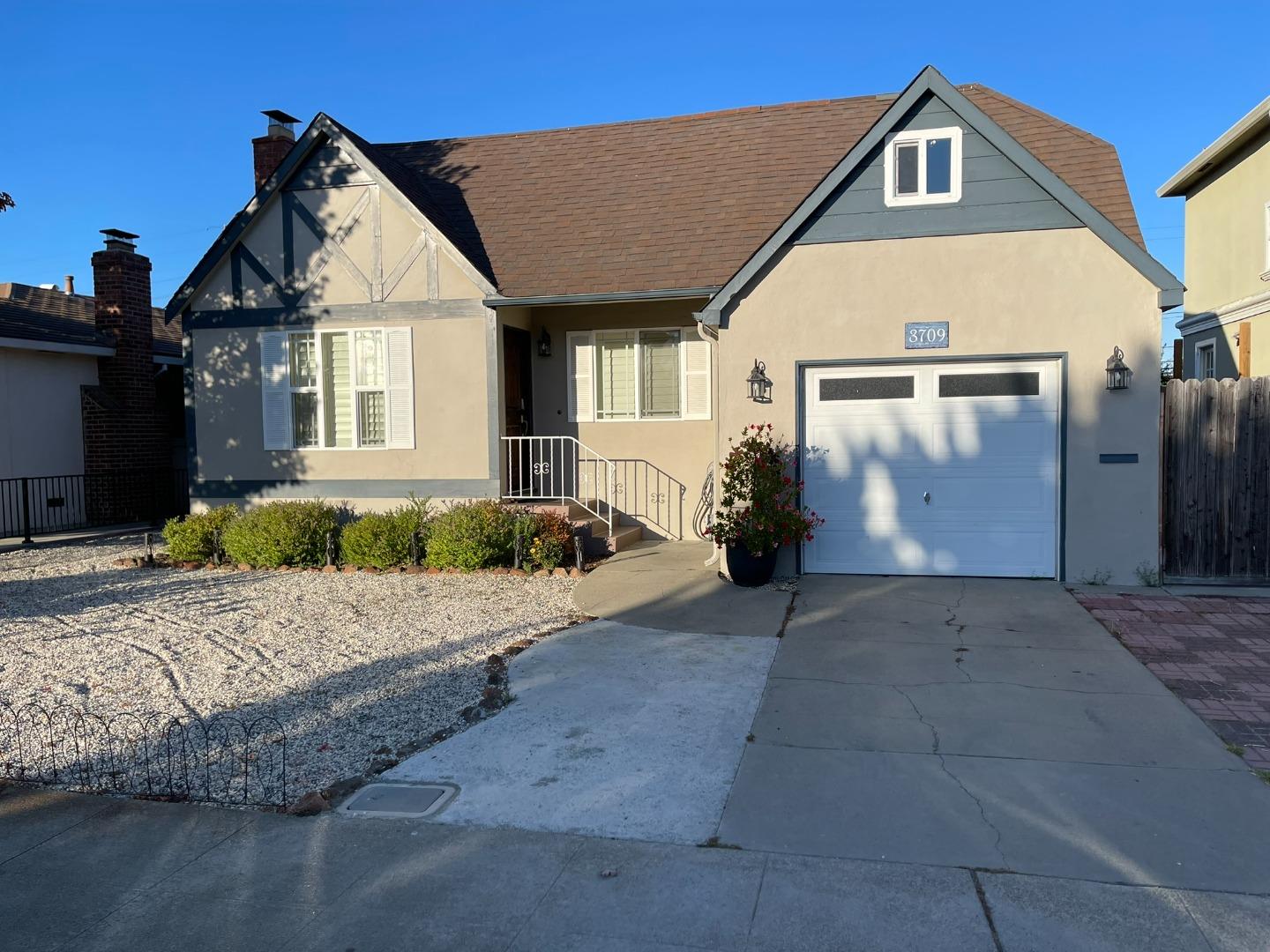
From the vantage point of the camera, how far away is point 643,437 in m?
13.7

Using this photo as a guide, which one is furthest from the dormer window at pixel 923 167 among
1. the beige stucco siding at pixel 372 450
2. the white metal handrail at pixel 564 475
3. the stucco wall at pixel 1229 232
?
the stucco wall at pixel 1229 232

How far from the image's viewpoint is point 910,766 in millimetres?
5309

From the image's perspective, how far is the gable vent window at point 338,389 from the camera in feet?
42.9

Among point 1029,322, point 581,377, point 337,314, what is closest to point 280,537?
point 337,314

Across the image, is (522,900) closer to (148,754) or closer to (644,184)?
(148,754)

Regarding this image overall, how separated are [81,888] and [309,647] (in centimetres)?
415

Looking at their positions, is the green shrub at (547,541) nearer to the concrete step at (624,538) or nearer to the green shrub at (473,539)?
the green shrub at (473,539)

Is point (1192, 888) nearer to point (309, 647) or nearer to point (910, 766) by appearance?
point (910, 766)

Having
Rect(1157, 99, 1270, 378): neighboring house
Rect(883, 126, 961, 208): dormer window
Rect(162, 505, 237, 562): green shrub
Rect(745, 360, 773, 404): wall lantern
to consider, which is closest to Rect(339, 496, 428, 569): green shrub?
Rect(162, 505, 237, 562): green shrub

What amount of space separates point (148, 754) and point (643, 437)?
8814 mm

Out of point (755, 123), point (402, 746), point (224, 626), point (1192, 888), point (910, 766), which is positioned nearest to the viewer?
point (1192, 888)

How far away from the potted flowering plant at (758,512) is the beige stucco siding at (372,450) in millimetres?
4074

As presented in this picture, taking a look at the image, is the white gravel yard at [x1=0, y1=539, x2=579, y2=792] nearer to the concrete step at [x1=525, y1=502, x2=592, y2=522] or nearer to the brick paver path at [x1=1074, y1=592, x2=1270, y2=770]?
the concrete step at [x1=525, y1=502, x2=592, y2=522]

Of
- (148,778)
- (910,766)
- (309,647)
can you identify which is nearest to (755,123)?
(309,647)
